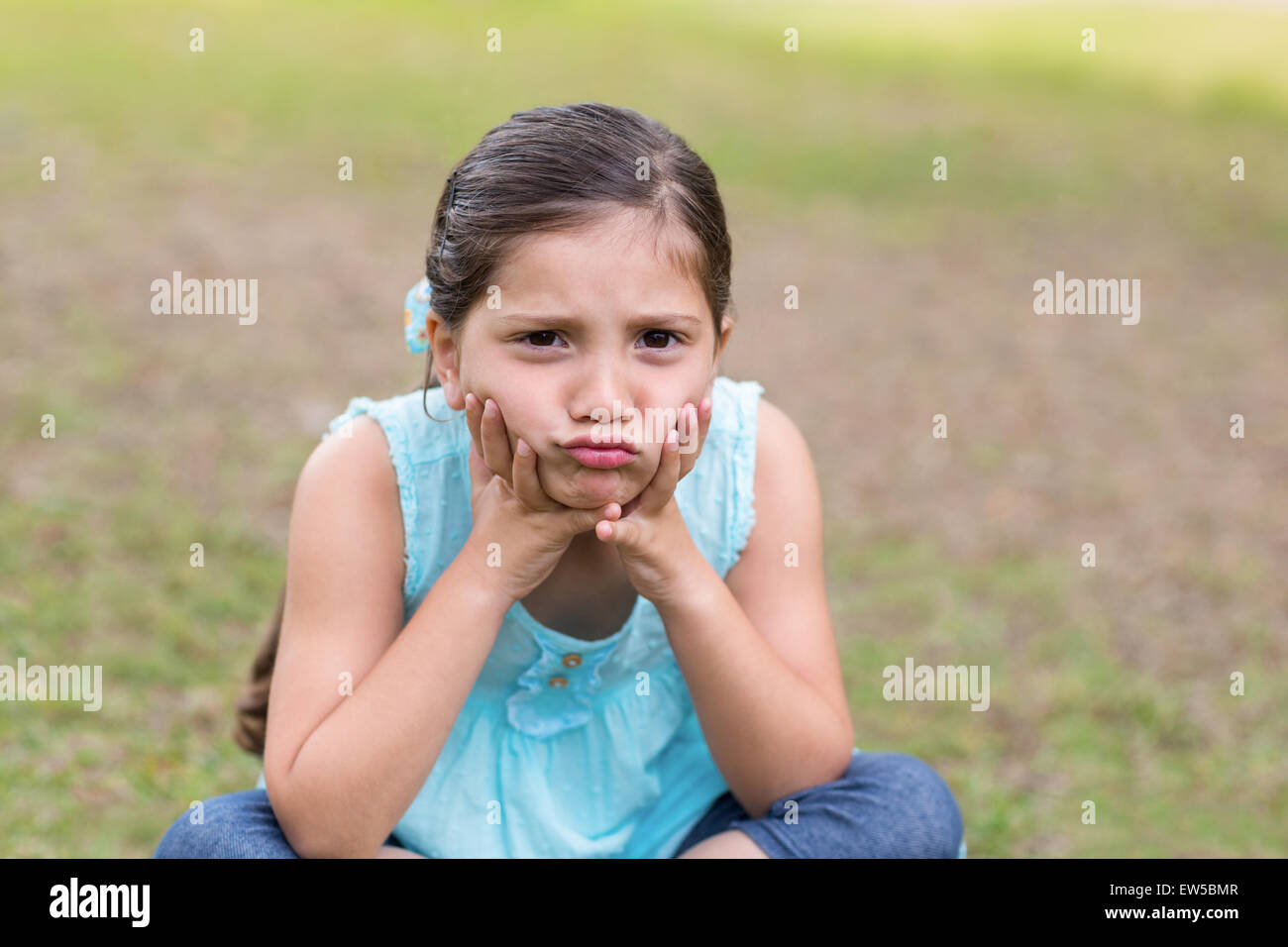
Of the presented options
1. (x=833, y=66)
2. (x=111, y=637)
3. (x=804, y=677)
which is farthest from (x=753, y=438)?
(x=833, y=66)

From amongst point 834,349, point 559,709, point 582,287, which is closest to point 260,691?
point 559,709

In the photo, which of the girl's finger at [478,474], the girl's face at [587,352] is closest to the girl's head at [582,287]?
the girl's face at [587,352]

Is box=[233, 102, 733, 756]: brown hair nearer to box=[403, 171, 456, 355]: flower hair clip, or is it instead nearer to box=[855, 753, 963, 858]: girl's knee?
box=[403, 171, 456, 355]: flower hair clip

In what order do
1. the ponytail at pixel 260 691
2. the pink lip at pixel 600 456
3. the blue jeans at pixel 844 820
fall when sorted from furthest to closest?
the ponytail at pixel 260 691 < the blue jeans at pixel 844 820 < the pink lip at pixel 600 456

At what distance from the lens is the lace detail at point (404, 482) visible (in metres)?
2.61

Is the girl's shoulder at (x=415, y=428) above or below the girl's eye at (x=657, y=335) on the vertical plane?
below

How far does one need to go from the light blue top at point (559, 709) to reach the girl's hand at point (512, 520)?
22 centimetres

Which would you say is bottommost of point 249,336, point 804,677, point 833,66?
point 804,677

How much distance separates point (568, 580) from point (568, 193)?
782mm

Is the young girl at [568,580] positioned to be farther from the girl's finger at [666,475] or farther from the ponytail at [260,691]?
the ponytail at [260,691]

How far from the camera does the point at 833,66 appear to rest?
47.7 ft

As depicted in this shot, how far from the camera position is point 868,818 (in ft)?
8.51

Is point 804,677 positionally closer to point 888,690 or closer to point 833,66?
point 888,690
